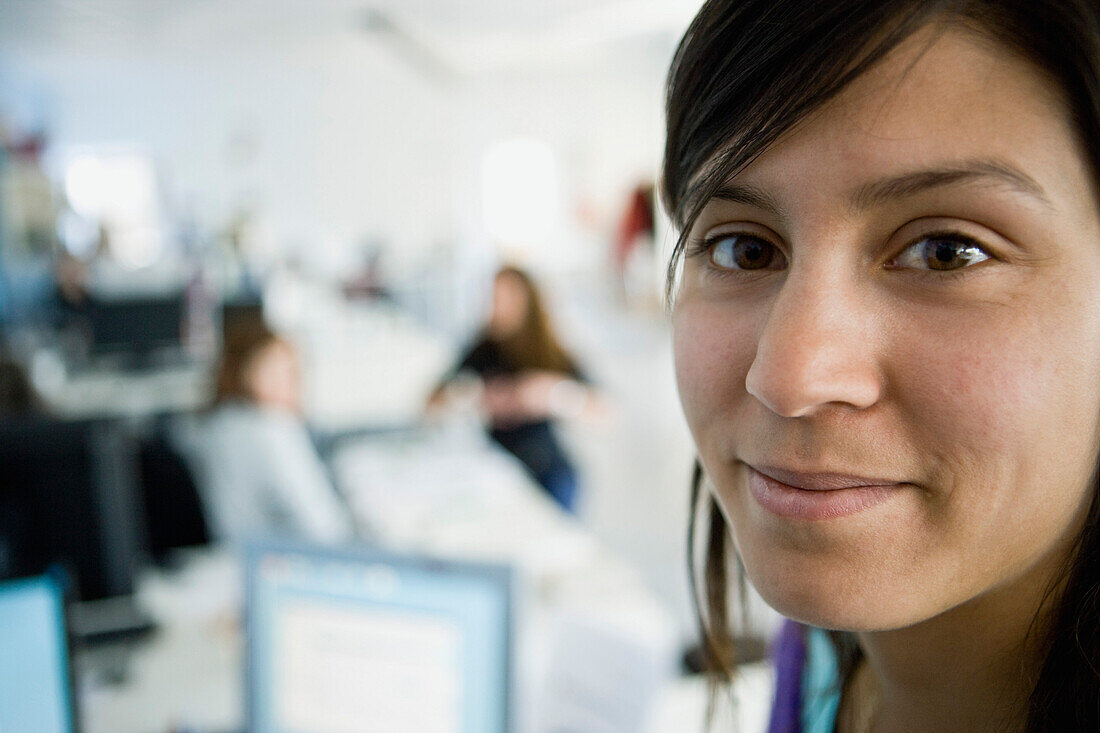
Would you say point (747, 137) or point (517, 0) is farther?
point (517, 0)

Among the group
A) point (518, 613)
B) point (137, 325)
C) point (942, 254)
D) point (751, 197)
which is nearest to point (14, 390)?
point (518, 613)

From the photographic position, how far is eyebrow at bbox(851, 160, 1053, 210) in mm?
426

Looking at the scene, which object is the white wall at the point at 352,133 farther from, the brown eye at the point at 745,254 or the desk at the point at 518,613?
the brown eye at the point at 745,254

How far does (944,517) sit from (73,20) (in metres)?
8.47

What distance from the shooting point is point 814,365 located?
0.45 m

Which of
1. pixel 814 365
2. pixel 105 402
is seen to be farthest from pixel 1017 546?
pixel 105 402

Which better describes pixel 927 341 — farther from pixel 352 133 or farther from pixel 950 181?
pixel 352 133

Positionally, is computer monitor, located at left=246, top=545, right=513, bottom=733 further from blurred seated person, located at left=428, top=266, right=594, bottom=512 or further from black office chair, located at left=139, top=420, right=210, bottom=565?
blurred seated person, located at left=428, top=266, right=594, bottom=512

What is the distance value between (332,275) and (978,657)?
10491mm

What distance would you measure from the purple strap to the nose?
0.46 meters

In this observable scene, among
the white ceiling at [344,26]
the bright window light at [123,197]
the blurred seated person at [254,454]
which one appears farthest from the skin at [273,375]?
the bright window light at [123,197]

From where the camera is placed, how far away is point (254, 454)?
231 centimetres

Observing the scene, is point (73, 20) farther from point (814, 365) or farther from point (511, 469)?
point (814, 365)

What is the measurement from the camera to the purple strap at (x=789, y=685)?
0.79 m
